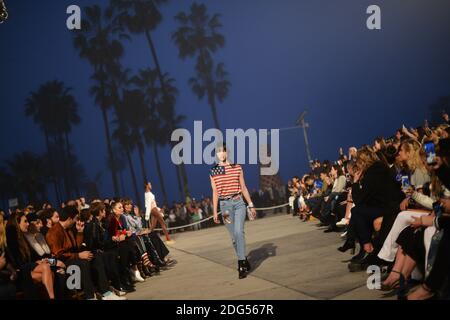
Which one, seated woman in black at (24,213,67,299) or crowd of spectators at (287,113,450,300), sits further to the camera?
seated woman in black at (24,213,67,299)

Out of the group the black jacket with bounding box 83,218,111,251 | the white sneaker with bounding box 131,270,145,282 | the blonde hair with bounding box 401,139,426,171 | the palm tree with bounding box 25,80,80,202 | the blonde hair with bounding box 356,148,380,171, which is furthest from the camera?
the palm tree with bounding box 25,80,80,202

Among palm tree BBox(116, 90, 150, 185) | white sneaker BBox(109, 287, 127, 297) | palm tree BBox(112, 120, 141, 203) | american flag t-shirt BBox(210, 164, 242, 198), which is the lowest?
white sneaker BBox(109, 287, 127, 297)

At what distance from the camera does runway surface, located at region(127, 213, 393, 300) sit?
5.07 metres

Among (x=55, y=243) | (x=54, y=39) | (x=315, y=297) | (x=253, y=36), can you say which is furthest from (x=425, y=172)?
(x=253, y=36)

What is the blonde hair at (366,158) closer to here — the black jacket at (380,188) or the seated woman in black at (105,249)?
the black jacket at (380,188)

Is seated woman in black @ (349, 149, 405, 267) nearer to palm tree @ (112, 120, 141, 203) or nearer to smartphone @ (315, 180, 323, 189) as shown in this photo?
smartphone @ (315, 180, 323, 189)

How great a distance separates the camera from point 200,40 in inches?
1766

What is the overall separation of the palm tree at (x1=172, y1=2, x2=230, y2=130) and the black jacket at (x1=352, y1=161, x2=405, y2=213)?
37.6 m

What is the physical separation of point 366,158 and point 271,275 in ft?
7.15

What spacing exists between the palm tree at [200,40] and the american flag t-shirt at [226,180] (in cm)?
3692

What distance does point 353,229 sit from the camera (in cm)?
644

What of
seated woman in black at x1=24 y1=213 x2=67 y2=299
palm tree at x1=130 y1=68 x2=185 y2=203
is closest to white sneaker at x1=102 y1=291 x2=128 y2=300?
seated woman in black at x1=24 y1=213 x2=67 y2=299

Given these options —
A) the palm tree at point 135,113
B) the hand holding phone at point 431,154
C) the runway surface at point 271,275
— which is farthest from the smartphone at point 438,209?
the palm tree at point 135,113

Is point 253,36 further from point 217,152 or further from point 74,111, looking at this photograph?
point 217,152
